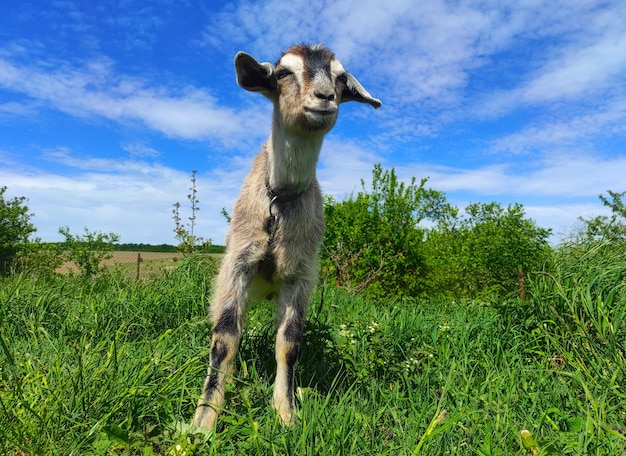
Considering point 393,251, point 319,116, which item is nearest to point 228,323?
point 319,116

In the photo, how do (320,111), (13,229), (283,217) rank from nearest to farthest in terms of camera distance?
(320,111) → (283,217) → (13,229)

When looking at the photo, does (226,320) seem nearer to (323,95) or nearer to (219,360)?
(219,360)

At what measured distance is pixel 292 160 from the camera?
3311mm

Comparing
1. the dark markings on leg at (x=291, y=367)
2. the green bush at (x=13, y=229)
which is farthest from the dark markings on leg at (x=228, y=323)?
the green bush at (x=13, y=229)

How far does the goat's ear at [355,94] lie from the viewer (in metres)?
3.71

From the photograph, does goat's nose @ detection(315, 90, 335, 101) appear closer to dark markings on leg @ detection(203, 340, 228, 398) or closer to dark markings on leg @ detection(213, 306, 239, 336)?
dark markings on leg @ detection(213, 306, 239, 336)

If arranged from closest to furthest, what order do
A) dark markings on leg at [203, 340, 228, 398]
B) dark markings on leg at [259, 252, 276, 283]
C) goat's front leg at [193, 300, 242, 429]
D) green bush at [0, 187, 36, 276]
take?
1. goat's front leg at [193, 300, 242, 429]
2. dark markings on leg at [203, 340, 228, 398]
3. dark markings on leg at [259, 252, 276, 283]
4. green bush at [0, 187, 36, 276]

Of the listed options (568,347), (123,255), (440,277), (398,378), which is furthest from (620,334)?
(123,255)

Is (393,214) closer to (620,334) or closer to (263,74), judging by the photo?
(620,334)

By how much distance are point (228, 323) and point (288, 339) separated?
0.43 meters

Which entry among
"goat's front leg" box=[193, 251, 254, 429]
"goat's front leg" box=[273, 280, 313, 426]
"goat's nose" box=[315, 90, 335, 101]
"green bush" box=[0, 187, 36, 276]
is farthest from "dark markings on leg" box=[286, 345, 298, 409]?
"green bush" box=[0, 187, 36, 276]

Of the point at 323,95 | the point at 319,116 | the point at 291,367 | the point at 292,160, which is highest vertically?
the point at 323,95

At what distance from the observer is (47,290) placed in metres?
5.34

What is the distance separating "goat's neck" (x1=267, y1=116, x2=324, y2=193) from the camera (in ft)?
10.8
